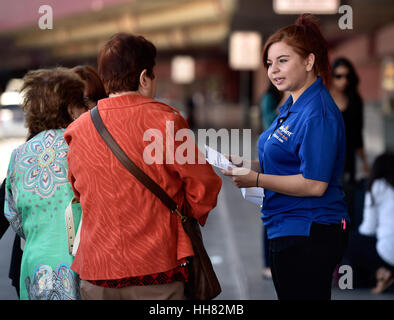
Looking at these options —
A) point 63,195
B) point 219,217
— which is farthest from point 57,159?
point 219,217

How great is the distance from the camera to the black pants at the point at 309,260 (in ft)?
6.86

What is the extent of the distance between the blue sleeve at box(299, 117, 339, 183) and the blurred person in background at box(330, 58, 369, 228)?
2.56 m

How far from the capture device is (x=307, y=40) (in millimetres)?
2117

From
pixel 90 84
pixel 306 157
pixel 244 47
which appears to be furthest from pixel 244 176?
pixel 244 47

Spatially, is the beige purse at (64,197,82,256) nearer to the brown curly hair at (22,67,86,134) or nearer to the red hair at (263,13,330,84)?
the brown curly hair at (22,67,86,134)

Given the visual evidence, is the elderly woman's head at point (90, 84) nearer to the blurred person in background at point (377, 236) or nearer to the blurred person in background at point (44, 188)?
the blurred person in background at point (44, 188)

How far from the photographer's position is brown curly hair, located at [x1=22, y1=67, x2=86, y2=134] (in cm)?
230

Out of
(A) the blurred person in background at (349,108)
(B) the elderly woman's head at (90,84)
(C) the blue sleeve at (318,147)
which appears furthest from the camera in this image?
(A) the blurred person in background at (349,108)

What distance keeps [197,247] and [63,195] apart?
0.61 meters

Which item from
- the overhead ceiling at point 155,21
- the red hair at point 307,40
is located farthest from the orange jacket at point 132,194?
the overhead ceiling at point 155,21

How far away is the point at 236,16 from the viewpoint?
16141 mm

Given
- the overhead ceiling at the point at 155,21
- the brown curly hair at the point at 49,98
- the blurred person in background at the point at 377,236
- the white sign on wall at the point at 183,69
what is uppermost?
the overhead ceiling at the point at 155,21

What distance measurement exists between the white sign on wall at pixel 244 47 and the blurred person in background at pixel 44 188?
15.5 meters

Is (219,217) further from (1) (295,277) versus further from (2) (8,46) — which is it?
(2) (8,46)
